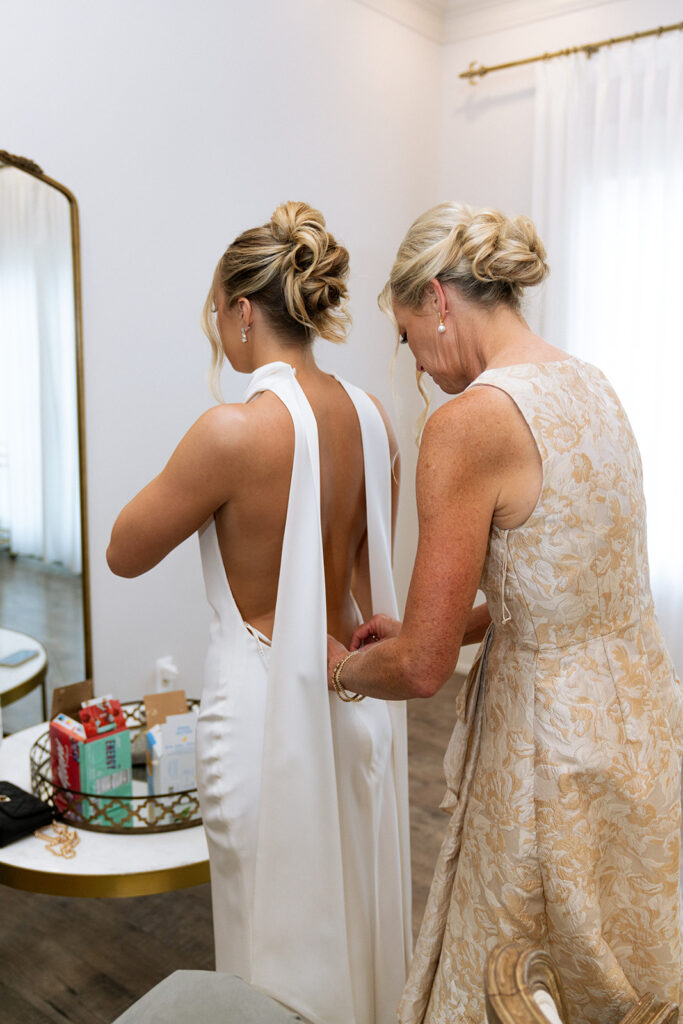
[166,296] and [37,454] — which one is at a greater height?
[166,296]

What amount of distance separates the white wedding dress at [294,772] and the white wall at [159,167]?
135 cm

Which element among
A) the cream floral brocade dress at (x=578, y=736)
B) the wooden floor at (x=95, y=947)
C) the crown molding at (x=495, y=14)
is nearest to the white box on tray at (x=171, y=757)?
the wooden floor at (x=95, y=947)

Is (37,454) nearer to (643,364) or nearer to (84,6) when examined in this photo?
(84,6)

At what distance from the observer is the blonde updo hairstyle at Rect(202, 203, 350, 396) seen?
1403 mm

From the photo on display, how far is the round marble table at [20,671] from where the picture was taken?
2.44 meters

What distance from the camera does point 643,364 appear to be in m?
3.48

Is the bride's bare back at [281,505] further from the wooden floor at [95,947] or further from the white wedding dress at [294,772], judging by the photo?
the wooden floor at [95,947]

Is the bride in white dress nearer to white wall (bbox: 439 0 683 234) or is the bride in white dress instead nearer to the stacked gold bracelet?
the stacked gold bracelet

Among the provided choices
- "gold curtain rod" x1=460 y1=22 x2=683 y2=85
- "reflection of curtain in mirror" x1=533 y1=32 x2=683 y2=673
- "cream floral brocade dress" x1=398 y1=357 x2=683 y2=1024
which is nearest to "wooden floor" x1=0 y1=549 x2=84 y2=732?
"cream floral brocade dress" x1=398 y1=357 x2=683 y2=1024

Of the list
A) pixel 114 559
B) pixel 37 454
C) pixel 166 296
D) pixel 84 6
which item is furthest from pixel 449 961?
pixel 84 6

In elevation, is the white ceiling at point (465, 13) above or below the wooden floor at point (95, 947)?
above

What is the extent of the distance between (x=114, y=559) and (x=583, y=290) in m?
2.77

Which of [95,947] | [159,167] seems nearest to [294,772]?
[95,947]

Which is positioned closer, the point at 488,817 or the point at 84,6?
the point at 488,817
